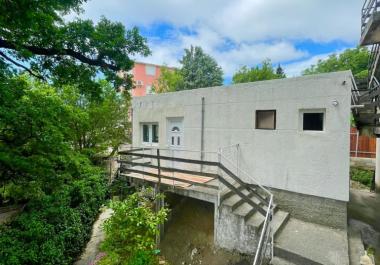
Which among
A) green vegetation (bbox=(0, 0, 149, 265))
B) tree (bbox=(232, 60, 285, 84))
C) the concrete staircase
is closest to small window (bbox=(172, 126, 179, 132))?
green vegetation (bbox=(0, 0, 149, 265))

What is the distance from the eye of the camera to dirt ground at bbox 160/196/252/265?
6.30 m

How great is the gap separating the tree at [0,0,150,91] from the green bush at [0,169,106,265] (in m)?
4.69

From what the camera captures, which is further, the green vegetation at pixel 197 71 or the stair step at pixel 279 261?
the green vegetation at pixel 197 71

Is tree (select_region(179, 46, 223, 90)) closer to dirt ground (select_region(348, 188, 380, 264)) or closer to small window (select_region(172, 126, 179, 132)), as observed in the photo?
small window (select_region(172, 126, 179, 132))

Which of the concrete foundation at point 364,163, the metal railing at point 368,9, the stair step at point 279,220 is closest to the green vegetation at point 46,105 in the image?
the stair step at point 279,220

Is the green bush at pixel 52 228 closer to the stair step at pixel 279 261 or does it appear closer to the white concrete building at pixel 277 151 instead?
the white concrete building at pixel 277 151

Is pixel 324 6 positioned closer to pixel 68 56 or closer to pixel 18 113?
pixel 68 56

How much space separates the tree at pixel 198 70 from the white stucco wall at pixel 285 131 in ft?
52.8

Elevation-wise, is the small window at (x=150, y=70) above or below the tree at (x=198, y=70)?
above

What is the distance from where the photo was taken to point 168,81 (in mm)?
27172

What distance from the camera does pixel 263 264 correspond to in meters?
5.31

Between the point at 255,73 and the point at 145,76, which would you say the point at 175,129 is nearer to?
the point at 255,73

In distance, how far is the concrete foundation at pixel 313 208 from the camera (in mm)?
6070

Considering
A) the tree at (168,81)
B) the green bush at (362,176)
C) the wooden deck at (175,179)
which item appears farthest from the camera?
the tree at (168,81)
